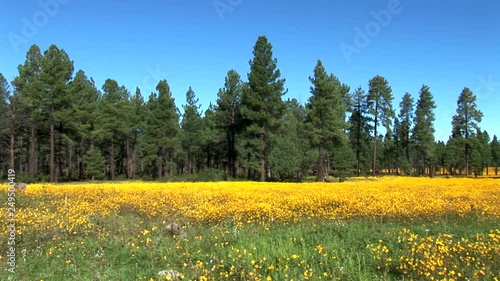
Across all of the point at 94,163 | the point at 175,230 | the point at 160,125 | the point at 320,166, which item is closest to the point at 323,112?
the point at 320,166

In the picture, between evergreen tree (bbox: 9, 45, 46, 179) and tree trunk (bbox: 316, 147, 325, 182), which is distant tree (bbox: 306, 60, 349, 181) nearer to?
tree trunk (bbox: 316, 147, 325, 182)

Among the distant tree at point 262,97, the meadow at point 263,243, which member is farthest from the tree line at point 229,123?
the meadow at point 263,243

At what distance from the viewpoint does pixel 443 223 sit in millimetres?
9578

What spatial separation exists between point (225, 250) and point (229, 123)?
45.9 metres

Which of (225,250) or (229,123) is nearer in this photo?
(225,250)

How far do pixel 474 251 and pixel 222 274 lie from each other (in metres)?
4.24

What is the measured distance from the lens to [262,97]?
4256cm

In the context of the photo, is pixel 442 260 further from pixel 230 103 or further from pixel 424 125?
pixel 424 125

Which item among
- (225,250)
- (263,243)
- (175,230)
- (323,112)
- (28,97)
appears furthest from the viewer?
(323,112)

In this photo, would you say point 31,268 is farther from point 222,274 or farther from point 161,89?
point 161,89

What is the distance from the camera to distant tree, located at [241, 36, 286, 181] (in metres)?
42.1

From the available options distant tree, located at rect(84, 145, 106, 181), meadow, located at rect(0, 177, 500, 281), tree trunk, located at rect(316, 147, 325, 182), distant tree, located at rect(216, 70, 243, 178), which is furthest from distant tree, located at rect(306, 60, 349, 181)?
meadow, located at rect(0, 177, 500, 281)

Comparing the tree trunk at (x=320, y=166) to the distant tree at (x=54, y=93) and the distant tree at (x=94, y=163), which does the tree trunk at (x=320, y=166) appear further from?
the distant tree at (x=54, y=93)

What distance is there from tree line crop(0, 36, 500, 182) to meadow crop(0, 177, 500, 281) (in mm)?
28994
